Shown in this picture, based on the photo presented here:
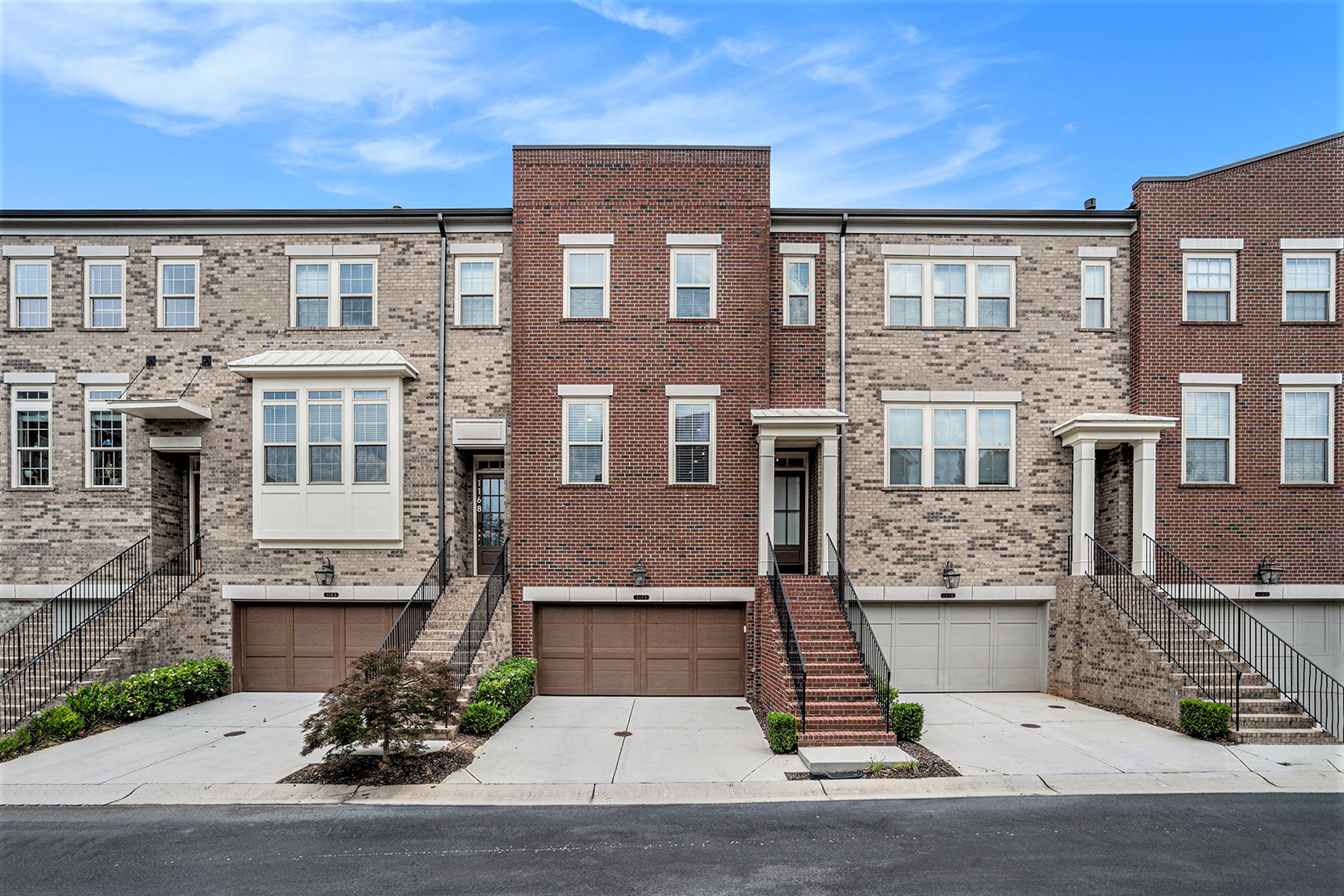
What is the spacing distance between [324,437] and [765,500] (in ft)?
27.8

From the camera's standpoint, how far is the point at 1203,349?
14070 millimetres

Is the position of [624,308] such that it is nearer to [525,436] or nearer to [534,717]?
[525,436]

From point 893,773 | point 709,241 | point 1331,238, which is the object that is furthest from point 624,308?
point 1331,238

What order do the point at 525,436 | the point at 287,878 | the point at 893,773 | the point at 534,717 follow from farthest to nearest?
the point at 525,436, the point at 534,717, the point at 893,773, the point at 287,878

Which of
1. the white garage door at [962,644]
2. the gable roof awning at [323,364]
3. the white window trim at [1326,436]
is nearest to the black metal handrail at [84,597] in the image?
the gable roof awning at [323,364]

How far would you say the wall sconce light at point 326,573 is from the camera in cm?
1361

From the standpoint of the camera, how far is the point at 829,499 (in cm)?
1363

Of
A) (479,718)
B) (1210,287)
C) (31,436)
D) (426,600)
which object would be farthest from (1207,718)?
(31,436)

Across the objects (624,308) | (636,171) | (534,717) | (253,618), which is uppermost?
(636,171)

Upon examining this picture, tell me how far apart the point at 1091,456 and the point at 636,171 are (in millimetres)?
10223

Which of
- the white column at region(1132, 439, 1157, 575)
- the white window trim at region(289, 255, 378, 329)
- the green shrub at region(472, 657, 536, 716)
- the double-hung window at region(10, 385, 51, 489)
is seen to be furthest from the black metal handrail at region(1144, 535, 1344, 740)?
the double-hung window at region(10, 385, 51, 489)

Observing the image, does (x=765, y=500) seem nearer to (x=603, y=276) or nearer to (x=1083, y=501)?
(x=603, y=276)

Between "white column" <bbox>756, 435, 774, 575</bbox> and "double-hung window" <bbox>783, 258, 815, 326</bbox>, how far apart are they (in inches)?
110

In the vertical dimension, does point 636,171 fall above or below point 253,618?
above
